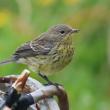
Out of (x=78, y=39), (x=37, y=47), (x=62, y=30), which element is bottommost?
(x=78, y=39)

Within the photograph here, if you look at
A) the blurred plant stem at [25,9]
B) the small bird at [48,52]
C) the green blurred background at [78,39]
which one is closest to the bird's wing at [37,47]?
the small bird at [48,52]

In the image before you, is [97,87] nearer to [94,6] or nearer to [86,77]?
[86,77]

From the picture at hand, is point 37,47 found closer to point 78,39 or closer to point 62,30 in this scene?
point 62,30

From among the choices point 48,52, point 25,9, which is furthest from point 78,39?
point 48,52

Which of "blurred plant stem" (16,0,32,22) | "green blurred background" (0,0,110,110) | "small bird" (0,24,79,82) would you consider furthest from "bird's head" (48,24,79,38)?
"blurred plant stem" (16,0,32,22)

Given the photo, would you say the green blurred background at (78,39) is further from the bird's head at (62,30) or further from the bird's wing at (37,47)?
the bird's head at (62,30)

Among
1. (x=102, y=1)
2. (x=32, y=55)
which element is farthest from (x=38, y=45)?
(x=102, y=1)
